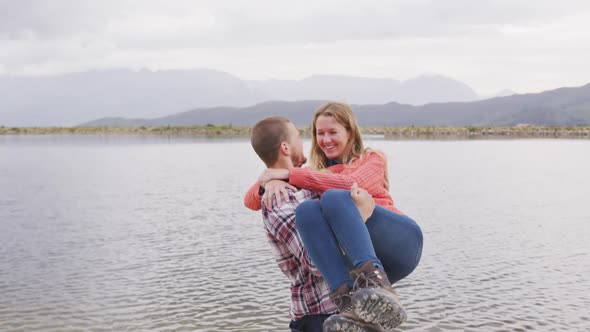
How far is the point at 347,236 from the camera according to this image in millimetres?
4625

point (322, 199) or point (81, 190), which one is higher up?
point (322, 199)

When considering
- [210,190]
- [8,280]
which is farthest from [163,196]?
[8,280]

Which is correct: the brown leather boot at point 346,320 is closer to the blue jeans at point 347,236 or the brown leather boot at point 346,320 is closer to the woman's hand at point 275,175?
the blue jeans at point 347,236

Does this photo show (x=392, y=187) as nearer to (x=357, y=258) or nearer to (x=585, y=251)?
(x=585, y=251)

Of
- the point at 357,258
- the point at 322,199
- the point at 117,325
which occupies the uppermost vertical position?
the point at 322,199

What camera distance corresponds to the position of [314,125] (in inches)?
220

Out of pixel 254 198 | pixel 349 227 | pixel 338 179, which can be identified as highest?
pixel 338 179

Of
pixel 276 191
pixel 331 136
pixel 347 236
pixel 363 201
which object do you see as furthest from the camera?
pixel 331 136

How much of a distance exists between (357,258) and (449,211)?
1746 centimetres

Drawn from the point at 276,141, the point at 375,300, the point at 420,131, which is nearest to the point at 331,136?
the point at 276,141

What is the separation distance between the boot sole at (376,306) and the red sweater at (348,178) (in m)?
0.89

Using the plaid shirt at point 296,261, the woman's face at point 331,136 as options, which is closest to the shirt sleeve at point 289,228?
the plaid shirt at point 296,261

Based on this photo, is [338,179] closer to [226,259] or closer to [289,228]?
[289,228]

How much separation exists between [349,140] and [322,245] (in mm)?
1153
